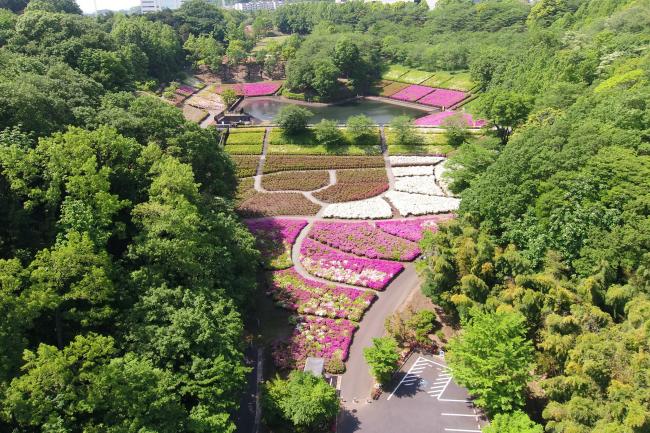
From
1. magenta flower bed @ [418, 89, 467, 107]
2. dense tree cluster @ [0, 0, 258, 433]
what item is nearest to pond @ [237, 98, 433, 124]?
magenta flower bed @ [418, 89, 467, 107]

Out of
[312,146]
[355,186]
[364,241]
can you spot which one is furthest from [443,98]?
[364,241]

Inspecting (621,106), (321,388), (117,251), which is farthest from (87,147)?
(621,106)

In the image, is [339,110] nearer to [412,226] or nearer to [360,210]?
[360,210]

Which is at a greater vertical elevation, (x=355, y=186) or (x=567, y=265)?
(x=567, y=265)

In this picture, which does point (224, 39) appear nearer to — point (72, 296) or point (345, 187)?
point (345, 187)

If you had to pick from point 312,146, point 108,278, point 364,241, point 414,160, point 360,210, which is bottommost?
point 364,241

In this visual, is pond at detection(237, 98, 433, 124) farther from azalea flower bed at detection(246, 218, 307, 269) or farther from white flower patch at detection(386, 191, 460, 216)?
azalea flower bed at detection(246, 218, 307, 269)
